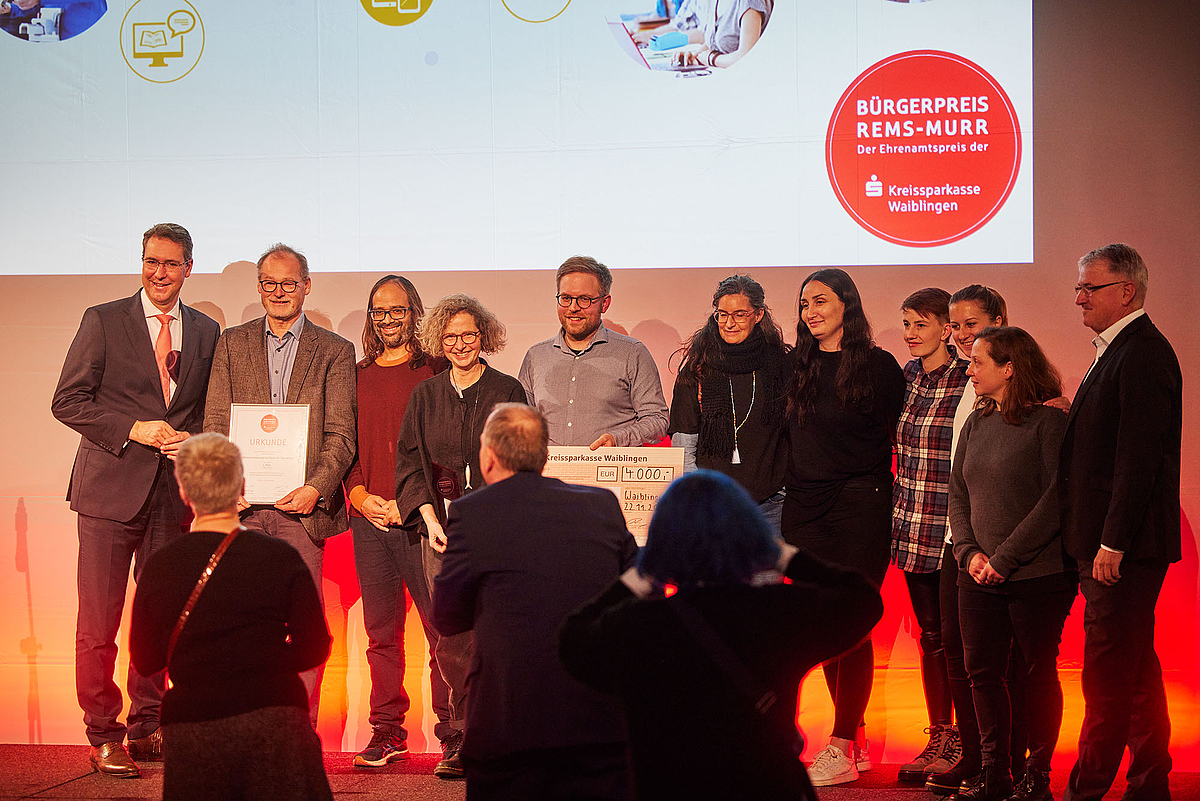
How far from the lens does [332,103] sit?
4672 millimetres

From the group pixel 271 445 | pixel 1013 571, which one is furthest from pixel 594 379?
pixel 1013 571

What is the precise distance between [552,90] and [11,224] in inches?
108

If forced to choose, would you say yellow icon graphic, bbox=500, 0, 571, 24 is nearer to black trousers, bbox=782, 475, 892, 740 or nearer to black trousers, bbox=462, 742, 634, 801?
black trousers, bbox=782, 475, 892, 740

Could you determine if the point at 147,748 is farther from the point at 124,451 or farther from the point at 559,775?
the point at 559,775

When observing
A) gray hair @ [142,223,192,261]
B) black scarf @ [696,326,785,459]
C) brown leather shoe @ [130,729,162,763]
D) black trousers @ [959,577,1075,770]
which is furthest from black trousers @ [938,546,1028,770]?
gray hair @ [142,223,192,261]

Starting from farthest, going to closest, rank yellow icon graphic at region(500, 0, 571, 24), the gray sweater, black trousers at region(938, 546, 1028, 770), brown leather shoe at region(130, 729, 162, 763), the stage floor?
yellow icon graphic at region(500, 0, 571, 24) < brown leather shoe at region(130, 729, 162, 763) < the stage floor < black trousers at region(938, 546, 1028, 770) < the gray sweater

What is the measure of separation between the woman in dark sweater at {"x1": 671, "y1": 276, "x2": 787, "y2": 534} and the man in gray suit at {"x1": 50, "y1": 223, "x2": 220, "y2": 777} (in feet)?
6.68

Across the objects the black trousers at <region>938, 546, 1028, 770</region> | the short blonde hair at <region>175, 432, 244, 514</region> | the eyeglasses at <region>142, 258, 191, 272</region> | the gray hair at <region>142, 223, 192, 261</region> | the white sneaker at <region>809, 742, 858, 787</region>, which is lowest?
the white sneaker at <region>809, 742, 858, 787</region>

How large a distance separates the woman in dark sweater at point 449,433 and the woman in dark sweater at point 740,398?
0.68 metres

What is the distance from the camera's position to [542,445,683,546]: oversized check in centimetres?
363

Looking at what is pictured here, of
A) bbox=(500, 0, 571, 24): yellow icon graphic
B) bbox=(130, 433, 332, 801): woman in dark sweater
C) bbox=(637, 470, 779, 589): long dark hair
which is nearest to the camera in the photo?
bbox=(637, 470, 779, 589): long dark hair

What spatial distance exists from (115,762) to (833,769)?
2.72m

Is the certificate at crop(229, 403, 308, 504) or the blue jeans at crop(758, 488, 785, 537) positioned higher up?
the certificate at crop(229, 403, 308, 504)

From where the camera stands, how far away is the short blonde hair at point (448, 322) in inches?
148
